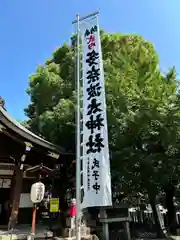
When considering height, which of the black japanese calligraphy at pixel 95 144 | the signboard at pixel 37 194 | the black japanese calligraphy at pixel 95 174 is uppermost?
the black japanese calligraphy at pixel 95 144

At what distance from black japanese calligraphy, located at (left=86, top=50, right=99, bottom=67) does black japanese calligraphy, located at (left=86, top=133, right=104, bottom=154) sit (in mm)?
2865

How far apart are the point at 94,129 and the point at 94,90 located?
4.83 ft

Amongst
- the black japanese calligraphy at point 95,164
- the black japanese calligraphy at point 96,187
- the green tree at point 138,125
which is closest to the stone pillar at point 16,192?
the black japanese calligraphy at point 95,164

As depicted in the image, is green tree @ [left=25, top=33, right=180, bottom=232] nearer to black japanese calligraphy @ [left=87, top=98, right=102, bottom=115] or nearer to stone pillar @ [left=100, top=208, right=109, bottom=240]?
stone pillar @ [left=100, top=208, right=109, bottom=240]

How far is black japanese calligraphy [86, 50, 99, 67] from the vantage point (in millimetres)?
8492

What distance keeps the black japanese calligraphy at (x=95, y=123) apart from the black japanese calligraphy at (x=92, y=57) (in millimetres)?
2176

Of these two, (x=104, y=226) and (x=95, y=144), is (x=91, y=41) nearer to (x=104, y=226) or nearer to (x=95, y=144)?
(x=95, y=144)

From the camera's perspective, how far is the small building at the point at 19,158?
936 centimetres

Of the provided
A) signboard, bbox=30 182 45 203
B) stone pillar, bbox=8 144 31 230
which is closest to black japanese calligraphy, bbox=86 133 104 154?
signboard, bbox=30 182 45 203

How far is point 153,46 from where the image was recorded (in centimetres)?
2277

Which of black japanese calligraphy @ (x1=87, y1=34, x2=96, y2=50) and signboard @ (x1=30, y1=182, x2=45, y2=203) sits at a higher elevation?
black japanese calligraphy @ (x1=87, y1=34, x2=96, y2=50)

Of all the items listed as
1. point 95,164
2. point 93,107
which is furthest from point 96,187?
point 93,107

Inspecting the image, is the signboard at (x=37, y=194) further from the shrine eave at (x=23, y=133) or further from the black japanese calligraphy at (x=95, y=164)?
the shrine eave at (x=23, y=133)

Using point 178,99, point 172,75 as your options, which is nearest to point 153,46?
point 172,75
